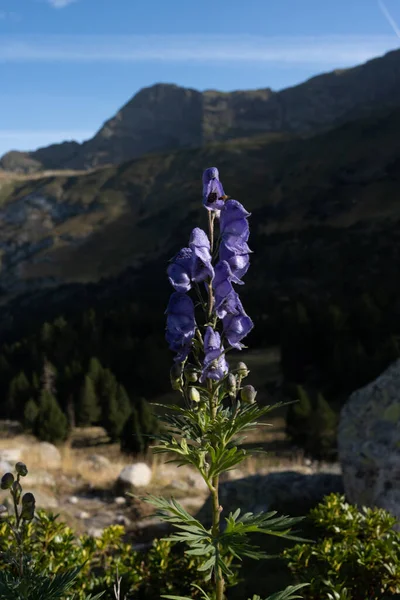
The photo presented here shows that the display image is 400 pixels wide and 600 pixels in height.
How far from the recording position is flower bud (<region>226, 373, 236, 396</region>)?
2370mm

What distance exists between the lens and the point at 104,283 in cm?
6938

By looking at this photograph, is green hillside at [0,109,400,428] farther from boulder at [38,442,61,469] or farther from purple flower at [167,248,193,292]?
purple flower at [167,248,193,292]

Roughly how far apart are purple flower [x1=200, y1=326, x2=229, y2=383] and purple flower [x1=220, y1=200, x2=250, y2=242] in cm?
46

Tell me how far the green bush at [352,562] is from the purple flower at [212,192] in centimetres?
256

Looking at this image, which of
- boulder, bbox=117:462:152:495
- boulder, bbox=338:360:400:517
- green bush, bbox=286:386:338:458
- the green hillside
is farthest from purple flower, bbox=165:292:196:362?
the green hillside

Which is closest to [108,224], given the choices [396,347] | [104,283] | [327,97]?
[104,283]

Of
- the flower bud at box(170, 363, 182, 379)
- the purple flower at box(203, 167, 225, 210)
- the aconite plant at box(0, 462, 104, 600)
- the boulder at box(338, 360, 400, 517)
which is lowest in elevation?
the boulder at box(338, 360, 400, 517)

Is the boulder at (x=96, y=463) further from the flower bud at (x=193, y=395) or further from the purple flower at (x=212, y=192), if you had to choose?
the purple flower at (x=212, y=192)

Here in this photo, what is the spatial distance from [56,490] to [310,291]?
32.0 metres

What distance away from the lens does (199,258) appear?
7.79ft

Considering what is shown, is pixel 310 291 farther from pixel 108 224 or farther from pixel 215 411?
pixel 108 224

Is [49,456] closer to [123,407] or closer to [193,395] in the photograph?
[123,407]

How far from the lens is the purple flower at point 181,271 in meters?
2.41

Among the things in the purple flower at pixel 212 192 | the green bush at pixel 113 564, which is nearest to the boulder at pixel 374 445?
the green bush at pixel 113 564
